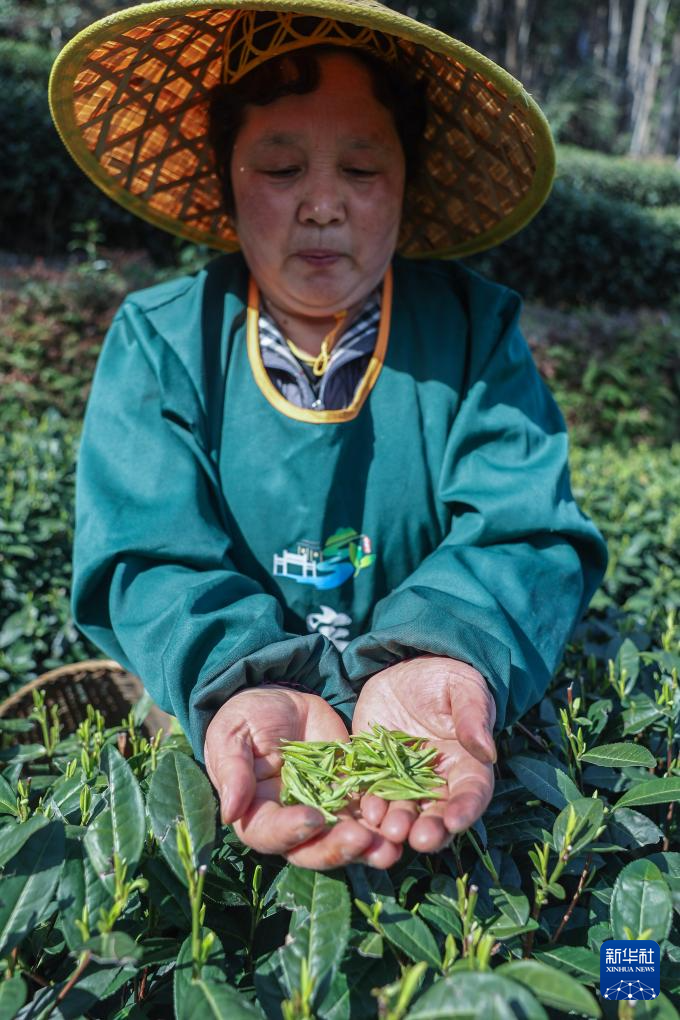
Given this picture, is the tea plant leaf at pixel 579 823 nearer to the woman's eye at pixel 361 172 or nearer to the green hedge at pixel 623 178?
the woman's eye at pixel 361 172

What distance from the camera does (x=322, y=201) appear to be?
62.2 inches

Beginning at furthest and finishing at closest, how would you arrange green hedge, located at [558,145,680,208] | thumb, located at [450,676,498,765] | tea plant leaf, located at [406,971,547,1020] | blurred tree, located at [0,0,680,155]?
blurred tree, located at [0,0,680,155] < green hedge, located at [558,145,680,208] < thumb, located at [450,676,498,765] < tea plant leaf, located at [406,971,547,1020]

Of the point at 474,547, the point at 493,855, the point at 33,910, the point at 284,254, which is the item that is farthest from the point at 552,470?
the point at 33,910

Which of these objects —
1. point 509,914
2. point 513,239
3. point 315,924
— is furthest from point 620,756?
point 513,239

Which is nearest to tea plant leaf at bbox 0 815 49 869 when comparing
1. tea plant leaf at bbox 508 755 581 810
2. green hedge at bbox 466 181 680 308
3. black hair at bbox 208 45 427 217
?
tea plant leaf at bbox 508 755 581 810

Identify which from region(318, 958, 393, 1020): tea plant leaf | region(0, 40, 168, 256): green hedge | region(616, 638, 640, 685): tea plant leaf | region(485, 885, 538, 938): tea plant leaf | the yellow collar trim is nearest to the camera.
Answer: region(318, 958, 393, 1020): tea plant leaf

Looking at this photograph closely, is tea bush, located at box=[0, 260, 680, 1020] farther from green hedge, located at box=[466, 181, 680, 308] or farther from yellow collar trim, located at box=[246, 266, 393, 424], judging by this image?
green hedge, located at box=[466, 181, 680, 308]

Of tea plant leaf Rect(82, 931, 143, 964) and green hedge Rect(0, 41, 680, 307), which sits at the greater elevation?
tea plant leaf Rect(82, 931, 143, 964)

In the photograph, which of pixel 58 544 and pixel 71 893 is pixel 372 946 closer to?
pixel 71 893

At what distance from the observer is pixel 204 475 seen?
5.53 ft

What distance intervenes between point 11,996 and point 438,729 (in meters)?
0.67

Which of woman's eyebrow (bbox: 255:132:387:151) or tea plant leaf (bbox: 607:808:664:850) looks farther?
woman's eyebrow (bbox: 255:132:387:151)

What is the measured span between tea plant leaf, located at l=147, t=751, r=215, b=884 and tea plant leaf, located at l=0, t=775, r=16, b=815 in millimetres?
251

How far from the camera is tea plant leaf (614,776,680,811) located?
3.73 ft
